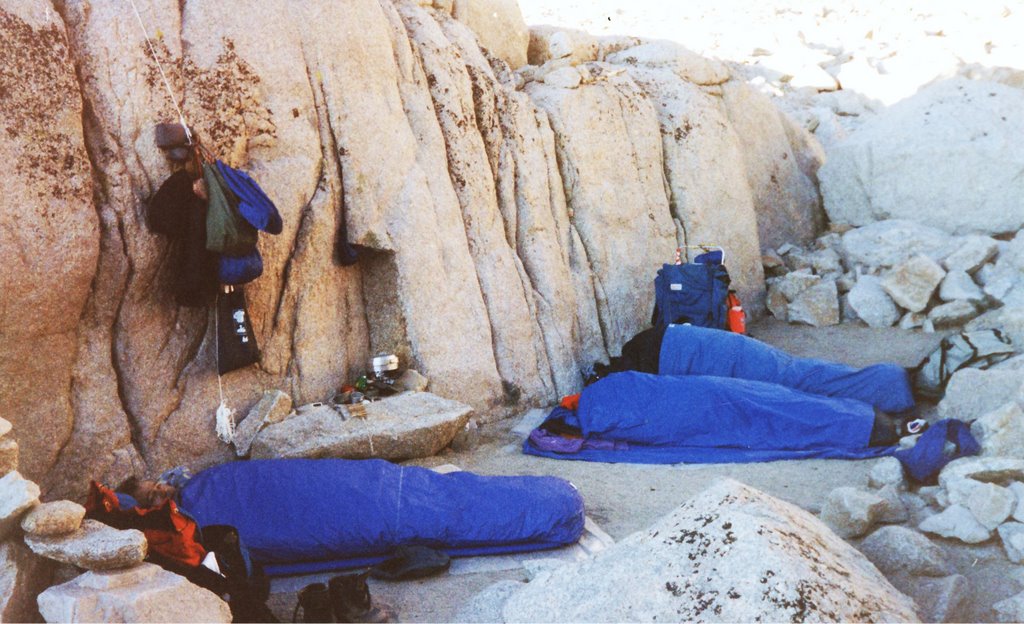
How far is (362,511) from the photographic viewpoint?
6.02 metres

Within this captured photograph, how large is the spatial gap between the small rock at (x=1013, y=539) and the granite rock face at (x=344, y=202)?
16.0 ft

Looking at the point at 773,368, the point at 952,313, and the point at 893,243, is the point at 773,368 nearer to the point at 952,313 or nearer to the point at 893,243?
the point at 952,313

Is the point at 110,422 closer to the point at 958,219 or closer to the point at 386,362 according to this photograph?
the point at 386,362

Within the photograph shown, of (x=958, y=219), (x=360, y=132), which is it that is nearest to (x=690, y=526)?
(x=360, y=132)

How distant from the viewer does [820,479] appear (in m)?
7.43

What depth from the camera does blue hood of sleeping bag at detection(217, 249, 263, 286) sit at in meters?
7.02

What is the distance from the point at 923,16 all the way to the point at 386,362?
1832 cm

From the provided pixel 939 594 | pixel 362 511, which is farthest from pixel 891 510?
pixel 362 511

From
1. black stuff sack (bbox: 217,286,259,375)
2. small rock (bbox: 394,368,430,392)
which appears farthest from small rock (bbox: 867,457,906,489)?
black stuff sack (bbox: 217,286,259,375)

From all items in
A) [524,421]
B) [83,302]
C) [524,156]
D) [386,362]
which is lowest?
[524,421]

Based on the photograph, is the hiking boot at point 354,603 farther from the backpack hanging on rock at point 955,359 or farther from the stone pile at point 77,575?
the backpack hanging on rock at point 955,359

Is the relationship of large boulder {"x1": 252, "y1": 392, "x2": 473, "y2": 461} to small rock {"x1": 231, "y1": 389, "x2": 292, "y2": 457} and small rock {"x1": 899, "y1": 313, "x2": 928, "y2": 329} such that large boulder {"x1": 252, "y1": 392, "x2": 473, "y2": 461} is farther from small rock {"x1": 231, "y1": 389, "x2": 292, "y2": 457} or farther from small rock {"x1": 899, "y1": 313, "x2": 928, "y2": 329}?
small rock {"x1": 899, "y1": 313, "x2": 928, "y2": 329}

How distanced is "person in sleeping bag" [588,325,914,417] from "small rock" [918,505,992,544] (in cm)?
277

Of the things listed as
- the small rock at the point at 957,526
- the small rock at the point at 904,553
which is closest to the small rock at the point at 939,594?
the small rock at the point at 904,553
